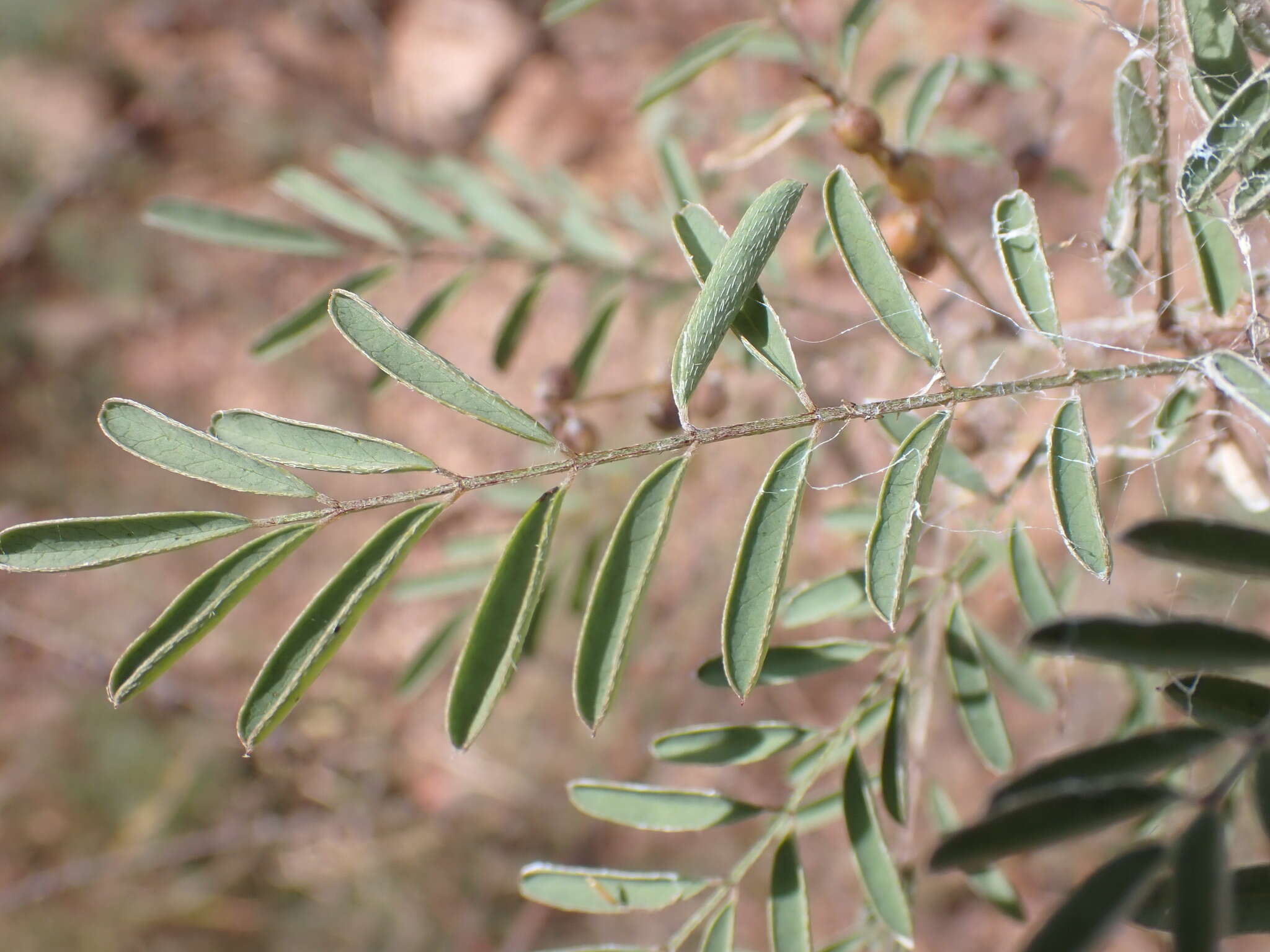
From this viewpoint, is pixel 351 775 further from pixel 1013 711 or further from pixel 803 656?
pixel 803 656

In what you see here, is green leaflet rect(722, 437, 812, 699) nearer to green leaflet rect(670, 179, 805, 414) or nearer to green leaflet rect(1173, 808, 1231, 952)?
green leaflet rect(670, 179, 805, 414)

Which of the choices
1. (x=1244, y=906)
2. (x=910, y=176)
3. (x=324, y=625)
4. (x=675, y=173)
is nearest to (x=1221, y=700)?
(x=1244, y=906)

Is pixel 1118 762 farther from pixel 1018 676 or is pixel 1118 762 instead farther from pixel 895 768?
pixel 1018 676

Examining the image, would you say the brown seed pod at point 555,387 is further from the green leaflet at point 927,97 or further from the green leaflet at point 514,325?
the green leaflet at point 927,97

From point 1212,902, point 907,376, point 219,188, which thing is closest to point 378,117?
point 219,188

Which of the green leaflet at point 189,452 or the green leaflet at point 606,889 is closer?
the green leaflet at point 189,452

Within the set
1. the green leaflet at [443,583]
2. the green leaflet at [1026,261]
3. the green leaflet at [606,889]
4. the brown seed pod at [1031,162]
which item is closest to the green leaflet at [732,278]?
the green leaflet at [1026,261]

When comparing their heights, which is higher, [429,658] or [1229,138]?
[1229,138]
